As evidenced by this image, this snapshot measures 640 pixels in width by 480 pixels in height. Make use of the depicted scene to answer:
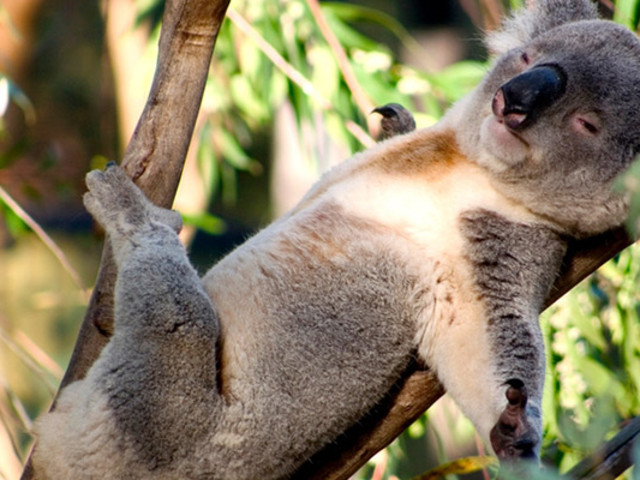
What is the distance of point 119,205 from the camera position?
76.7 inches

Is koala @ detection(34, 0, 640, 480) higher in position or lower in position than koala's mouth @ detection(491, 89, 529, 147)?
lower

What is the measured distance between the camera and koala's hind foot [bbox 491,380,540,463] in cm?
154

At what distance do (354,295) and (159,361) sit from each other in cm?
47

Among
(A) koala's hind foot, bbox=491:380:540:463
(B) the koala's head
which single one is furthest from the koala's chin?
(A) koala's hind foot, bbox=491:380:540:463

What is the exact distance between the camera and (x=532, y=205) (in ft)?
6.61

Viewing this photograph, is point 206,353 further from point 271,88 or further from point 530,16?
point 271,88

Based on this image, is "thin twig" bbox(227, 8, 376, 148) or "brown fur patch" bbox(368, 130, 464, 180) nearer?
"brown fur patch" bbox(368, 130, 464, 180)

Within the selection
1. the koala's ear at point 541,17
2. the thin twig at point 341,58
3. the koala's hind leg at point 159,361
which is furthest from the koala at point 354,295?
the thin twig at point 341,58

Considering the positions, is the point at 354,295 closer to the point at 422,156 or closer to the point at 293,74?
the point at 422,156

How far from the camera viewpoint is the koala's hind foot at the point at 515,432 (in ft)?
5.04

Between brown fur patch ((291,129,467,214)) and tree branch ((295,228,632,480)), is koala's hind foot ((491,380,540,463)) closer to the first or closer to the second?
tree branch ((295,228,632,480))

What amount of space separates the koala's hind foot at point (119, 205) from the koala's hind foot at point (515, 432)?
2.89 feet

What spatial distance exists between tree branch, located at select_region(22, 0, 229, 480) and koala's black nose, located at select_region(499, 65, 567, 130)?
68 cm

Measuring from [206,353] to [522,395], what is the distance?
71 cm
